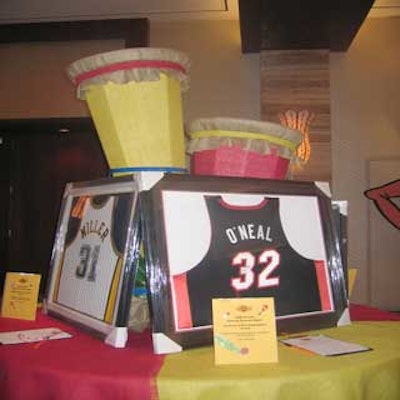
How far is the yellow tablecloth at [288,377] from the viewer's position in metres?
0.59

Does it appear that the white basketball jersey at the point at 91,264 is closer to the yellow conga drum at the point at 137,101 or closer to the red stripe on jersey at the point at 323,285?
the yellow conga drum at the point at 137,101

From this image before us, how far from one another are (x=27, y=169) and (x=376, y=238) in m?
2.86

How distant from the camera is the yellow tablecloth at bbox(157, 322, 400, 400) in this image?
0.59 metres

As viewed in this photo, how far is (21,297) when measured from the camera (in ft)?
3.19

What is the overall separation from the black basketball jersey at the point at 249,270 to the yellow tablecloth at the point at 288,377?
0.29 feet

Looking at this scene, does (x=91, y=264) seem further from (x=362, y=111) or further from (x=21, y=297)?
(x=362, y=111)

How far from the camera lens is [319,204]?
3.08 ft

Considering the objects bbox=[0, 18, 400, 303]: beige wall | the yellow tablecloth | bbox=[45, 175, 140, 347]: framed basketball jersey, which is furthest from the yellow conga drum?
bbox=[0, 18, 400, 303]: beige wall

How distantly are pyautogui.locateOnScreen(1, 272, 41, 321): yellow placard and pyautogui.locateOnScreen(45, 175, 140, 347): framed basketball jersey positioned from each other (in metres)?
0.03

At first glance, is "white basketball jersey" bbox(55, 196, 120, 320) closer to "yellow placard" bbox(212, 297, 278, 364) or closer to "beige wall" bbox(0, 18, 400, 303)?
"yellow placard" bbox(212, 297, 278, 364)

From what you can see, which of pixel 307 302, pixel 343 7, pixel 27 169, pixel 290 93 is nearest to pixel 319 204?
pixel 307 302

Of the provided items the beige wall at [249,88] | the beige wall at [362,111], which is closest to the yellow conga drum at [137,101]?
the beige wall at [249,88]

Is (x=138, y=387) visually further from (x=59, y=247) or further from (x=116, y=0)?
(x=116, y=0)

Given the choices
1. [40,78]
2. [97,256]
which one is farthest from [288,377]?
[40,78]
